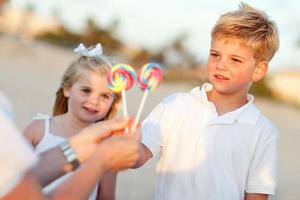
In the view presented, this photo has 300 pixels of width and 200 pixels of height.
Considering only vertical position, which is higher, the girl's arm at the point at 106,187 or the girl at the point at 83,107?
the girl at the point at 83,107

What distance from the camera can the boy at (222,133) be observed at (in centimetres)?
353

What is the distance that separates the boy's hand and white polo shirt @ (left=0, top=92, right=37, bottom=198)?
45 centimetres

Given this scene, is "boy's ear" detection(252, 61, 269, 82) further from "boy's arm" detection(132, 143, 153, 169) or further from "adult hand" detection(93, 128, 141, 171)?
"adult hand" detection(93, 128, 141, 171)

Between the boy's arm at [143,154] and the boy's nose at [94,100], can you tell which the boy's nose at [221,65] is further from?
the boy's nose at [94,100]

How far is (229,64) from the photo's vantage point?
11.8 ft

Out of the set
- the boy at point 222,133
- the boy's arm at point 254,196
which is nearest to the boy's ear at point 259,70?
the boy at point 222,133

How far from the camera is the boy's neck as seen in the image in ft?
12.1

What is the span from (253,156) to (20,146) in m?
1.63

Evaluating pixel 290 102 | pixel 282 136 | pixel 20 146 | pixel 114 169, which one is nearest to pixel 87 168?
pixel 114 169

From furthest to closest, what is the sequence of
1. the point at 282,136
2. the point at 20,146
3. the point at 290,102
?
the point at 290,102 < the point at 282,136 < the point at 20,146

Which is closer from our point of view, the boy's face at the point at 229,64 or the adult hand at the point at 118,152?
the adult hand at the point at 118,152

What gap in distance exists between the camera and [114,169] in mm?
2621

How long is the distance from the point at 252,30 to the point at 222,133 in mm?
554

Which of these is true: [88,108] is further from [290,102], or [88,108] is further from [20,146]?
[290,102]
